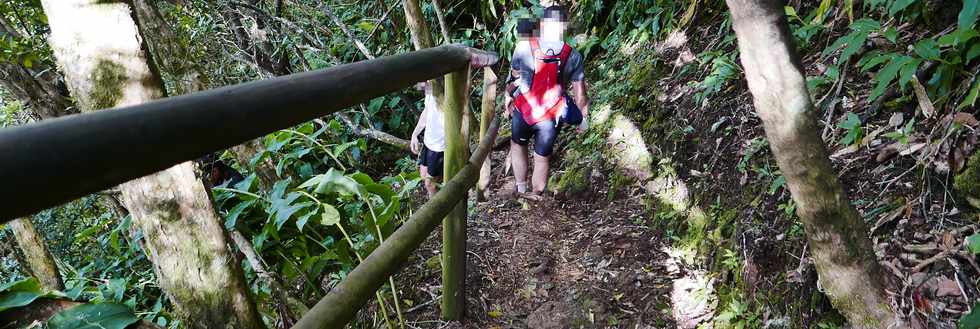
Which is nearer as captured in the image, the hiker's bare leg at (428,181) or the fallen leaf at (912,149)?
the fallen leaf at (912,149)

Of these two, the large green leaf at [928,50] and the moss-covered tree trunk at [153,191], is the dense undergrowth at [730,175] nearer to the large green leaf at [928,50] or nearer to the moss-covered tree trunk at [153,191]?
the large green leaf at [928,50]

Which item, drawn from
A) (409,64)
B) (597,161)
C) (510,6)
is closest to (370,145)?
(510,6)

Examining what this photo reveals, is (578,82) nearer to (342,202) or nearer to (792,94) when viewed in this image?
(342,202)

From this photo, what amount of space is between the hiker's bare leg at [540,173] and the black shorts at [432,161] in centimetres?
65

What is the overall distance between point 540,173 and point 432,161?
2.49ft

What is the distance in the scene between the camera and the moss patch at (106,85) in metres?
1.37

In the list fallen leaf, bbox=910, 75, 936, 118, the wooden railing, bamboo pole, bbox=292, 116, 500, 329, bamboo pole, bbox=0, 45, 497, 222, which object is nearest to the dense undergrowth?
fallen leaf, bbox=910, 75, 936, 118

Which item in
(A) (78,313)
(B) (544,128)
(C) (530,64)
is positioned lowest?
Answer: (B) (544,128)

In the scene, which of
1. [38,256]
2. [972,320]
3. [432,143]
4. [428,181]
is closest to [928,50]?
[972,320]

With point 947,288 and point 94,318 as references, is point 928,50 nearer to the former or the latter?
point 947,288

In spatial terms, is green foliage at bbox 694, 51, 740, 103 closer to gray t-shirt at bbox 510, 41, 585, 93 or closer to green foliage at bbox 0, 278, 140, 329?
gray t-shirt at bbox 510, 41, 585, 93

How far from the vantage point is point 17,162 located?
0.50m

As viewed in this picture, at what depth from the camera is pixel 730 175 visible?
2.97 metres

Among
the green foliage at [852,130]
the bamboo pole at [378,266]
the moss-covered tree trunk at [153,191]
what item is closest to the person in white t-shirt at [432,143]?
the bamboo pole at [378,266]
